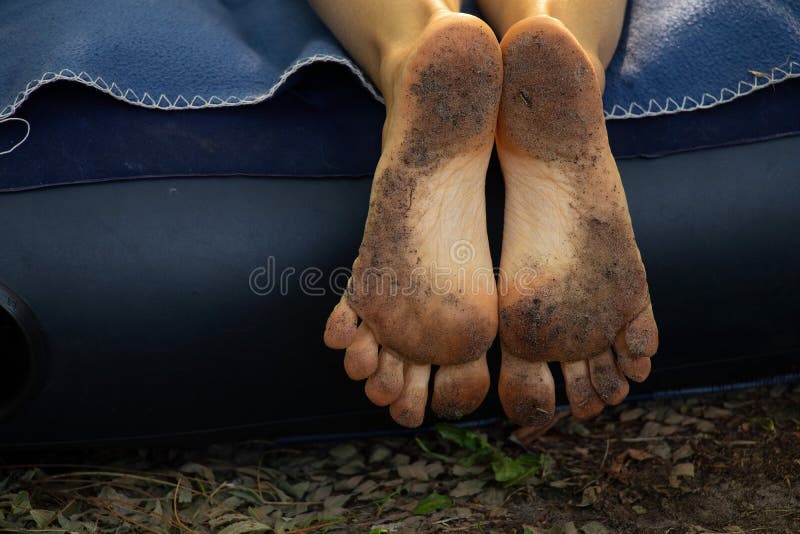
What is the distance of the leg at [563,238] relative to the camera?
3.05 ft

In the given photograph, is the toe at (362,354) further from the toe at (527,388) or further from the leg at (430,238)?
the toe at (527,388)

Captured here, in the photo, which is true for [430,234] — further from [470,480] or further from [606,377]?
[470,480]

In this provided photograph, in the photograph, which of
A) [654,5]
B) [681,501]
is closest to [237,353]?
[681,501]

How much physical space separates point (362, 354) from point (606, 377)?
311 millimetres

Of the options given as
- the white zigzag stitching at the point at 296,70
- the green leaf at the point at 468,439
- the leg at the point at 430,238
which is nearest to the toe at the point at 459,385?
the leg at the point at 430,238

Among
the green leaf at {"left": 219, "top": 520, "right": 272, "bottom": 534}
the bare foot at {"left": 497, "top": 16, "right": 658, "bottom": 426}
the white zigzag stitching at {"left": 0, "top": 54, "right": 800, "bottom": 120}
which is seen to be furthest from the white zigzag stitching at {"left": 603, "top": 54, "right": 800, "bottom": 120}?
the green leaf at {"left": 219, "top": 520, "right": 272, "bottom": 534}

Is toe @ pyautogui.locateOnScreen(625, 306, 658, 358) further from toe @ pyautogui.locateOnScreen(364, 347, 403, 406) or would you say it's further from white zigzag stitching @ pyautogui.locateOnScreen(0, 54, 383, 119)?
white zigzag stitching @ pyautogui.locateOnScreen(0, 54, 383, 119)

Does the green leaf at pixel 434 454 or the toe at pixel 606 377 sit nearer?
the toe at pixel 606 377

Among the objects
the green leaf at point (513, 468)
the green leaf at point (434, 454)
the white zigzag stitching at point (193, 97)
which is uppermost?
the white zigzag stitching at point (193, 97)

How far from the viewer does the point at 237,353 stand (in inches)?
42.1

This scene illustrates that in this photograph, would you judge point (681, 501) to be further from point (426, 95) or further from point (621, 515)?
point (426, 95)

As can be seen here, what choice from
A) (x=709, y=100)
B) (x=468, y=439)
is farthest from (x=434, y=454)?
(x=709, y=100)

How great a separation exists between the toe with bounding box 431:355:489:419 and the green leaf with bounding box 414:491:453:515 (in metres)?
0.15

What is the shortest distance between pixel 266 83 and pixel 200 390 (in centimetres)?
44
